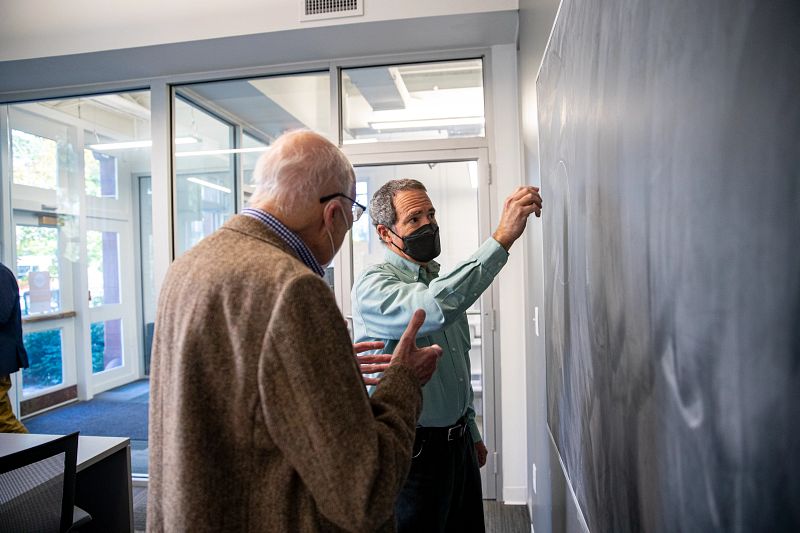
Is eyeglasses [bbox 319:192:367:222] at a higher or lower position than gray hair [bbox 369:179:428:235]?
lower

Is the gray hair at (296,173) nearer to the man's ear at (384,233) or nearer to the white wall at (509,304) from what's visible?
the man's ear at (384,233)

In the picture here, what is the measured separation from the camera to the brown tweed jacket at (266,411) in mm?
779

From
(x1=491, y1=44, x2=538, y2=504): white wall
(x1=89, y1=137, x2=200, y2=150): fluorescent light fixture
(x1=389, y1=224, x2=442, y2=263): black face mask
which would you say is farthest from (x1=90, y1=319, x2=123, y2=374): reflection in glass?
(x1=389, y1=224, x2=442, y2=263): black face mask

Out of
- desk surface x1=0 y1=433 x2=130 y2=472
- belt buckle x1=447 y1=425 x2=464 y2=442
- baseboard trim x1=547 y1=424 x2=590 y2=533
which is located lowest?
desk surface x1=0 y1=433 x2=130 y2=472

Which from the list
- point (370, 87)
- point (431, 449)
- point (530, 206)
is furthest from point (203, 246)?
point (370, 87)

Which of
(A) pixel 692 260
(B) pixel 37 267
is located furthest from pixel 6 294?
(A) pixel 692 260

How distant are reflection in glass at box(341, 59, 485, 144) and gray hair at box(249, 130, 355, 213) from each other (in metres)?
2.31

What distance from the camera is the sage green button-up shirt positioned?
4.70ft

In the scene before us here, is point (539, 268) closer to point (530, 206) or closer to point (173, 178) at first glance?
point (530, 206)

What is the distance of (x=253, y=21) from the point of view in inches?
111

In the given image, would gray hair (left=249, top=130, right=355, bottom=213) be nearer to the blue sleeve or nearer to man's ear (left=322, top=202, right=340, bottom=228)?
man's ear (left=322, top=202, right=340, bottom=228)

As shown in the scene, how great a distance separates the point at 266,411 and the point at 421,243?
104 centimetres

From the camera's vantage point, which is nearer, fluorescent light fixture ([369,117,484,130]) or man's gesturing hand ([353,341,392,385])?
man's gesturing hand ([353,341,392,385])

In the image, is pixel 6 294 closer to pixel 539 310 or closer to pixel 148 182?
pixel 148 182
